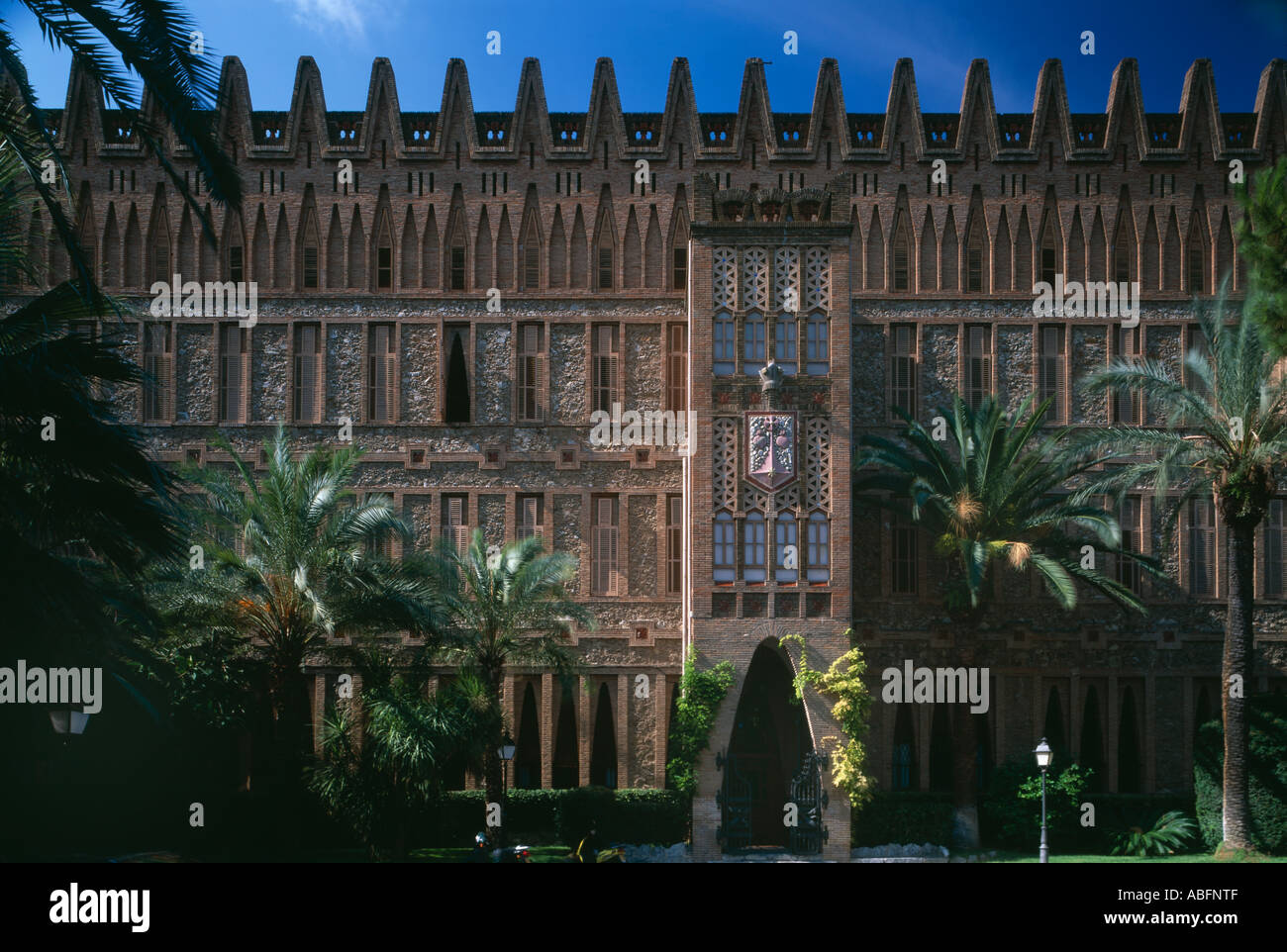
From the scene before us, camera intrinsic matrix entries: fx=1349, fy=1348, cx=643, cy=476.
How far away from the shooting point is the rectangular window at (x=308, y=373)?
3262 centimetres

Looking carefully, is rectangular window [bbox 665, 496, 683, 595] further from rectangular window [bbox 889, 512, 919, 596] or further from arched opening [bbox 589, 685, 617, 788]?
rectangular window [bbox 889, 512, 919, 596]

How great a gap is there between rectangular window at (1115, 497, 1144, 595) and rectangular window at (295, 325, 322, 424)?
19.4m

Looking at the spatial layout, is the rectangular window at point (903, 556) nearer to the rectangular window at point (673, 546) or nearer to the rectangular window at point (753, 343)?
the rectangular window at point (673, 546)

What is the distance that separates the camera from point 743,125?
33156 millimetres

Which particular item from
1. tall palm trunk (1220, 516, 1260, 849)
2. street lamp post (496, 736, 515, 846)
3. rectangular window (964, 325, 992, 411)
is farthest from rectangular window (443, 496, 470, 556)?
tall palm trunk (1220, 516, 1260, 849)

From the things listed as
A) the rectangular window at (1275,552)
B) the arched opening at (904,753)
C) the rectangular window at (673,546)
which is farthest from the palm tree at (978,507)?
the rectangular window at (673,546)

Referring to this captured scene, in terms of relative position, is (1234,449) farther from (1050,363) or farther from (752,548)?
(752,548)

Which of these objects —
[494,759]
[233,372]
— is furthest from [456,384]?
[494,759]

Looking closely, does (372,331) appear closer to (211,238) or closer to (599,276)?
(599,276)

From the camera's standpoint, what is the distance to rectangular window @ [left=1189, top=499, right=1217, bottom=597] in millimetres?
32188

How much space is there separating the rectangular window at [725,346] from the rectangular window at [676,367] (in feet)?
12.0

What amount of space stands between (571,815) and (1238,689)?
1388cm

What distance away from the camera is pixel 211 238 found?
1313cm

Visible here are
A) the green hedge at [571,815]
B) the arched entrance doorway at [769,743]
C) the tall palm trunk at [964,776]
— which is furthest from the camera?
the arched entrance doorway at [769,743]
